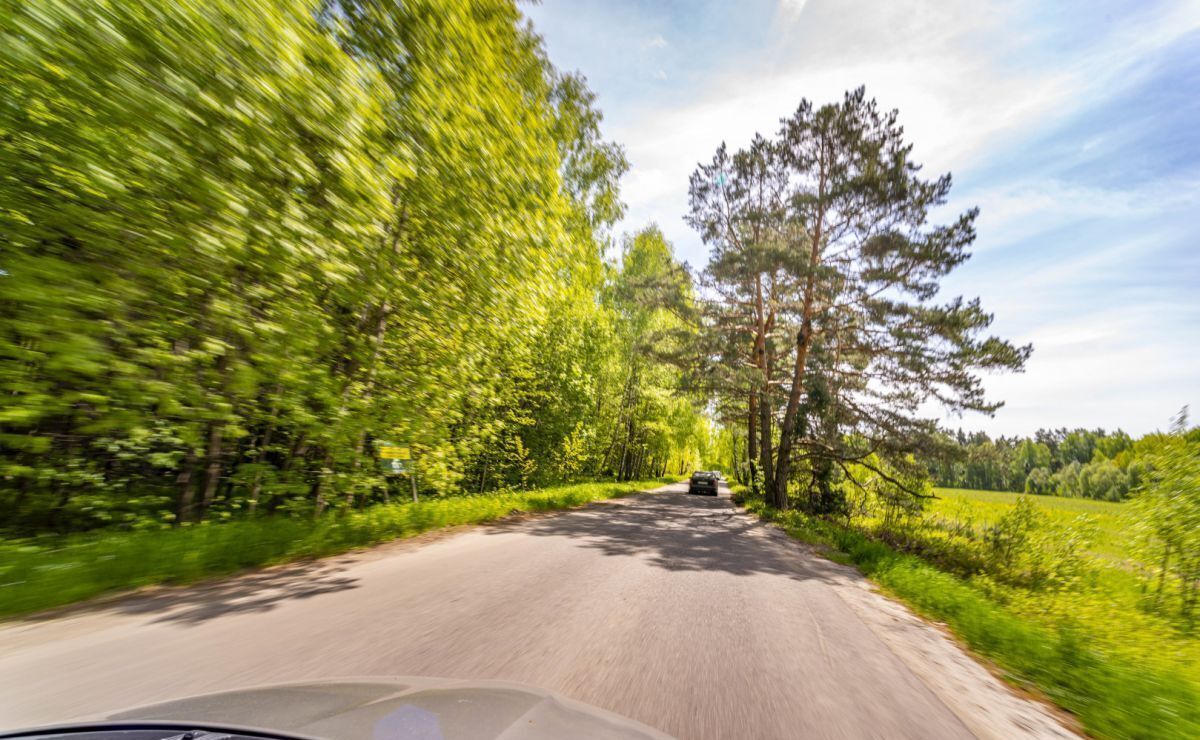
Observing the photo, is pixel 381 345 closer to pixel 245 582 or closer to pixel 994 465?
pixel 245 582

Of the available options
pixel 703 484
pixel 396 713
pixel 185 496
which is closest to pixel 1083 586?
pixel 396 713

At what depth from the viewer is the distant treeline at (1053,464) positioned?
12.6 meters

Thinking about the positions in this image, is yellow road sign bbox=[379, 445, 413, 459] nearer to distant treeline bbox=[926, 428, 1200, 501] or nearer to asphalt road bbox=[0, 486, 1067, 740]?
asphalt road bbox=[0, 486, 1067, 740]

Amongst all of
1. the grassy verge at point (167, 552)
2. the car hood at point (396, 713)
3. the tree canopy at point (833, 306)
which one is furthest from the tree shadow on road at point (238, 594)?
the tree canopy at point (833, 306)

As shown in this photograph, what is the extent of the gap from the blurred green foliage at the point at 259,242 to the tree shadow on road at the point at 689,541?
3079mm

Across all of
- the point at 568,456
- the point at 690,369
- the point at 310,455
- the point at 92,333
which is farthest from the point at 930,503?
the point at 92,333

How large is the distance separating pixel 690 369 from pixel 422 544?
12.2 meters

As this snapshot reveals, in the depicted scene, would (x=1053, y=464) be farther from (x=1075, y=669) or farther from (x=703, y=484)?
(x=1075, y=669)

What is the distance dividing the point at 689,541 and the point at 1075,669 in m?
5.99

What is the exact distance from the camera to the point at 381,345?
7.44 metres

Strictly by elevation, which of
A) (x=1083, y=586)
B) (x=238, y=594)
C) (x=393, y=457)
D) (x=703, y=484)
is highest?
(x=393, y=457)

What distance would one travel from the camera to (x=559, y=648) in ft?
11.9

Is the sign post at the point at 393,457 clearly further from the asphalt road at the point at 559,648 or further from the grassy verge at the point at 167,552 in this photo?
the asphalt road at the point at 559,648

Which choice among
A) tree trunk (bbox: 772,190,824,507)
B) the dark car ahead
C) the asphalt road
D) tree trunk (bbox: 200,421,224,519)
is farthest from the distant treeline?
tree trunk (bbox: 200,421,224,519)
